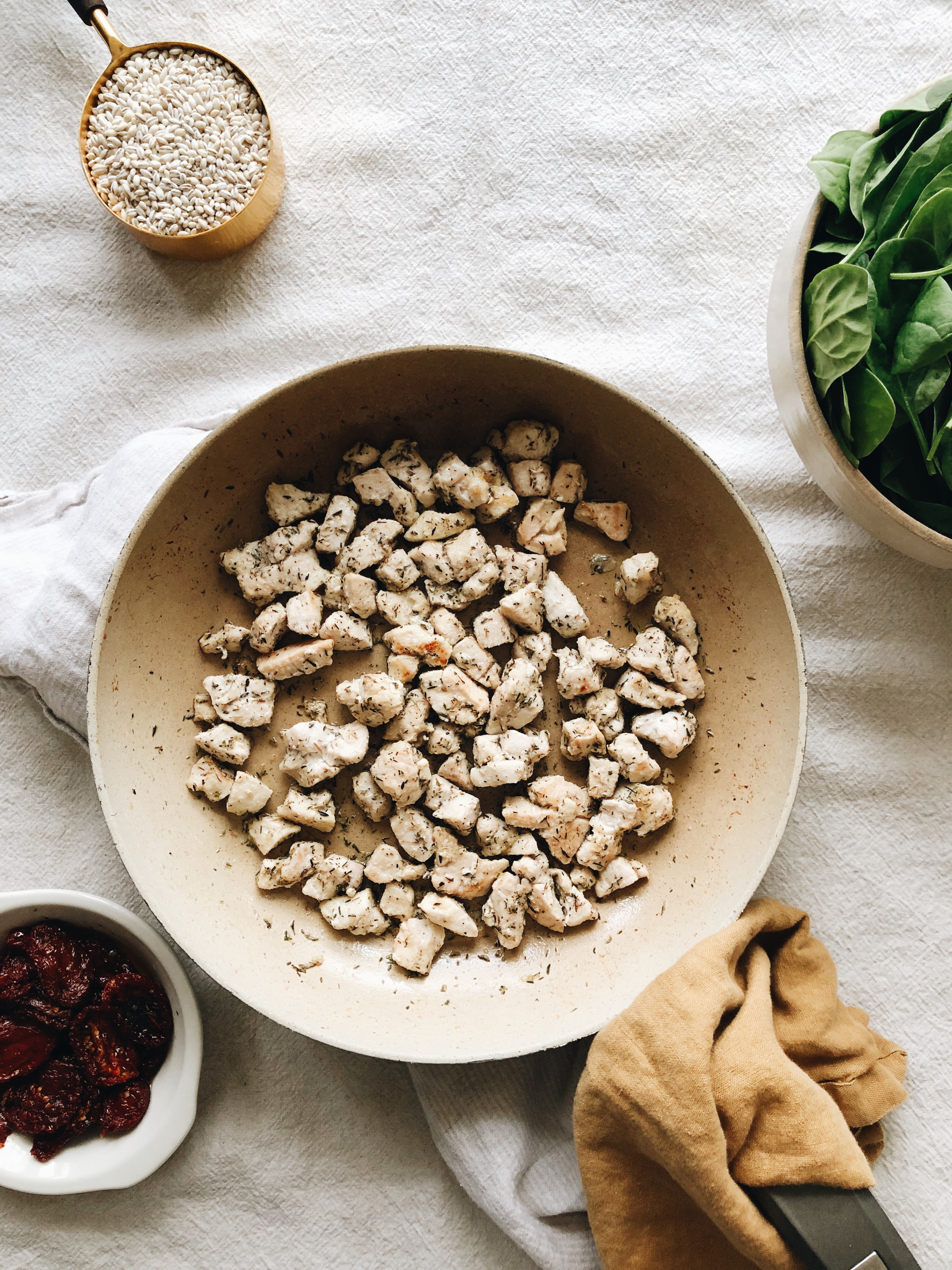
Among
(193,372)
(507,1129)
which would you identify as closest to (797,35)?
(193,372)

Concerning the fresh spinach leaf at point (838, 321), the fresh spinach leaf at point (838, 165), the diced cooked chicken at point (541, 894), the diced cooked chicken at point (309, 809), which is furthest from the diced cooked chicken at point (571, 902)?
the fresh spinach leaf at point (838, 165)

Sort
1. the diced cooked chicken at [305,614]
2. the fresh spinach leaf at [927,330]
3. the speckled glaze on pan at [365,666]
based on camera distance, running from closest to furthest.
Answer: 1. the fresh spinach leaf at [927,330]
2. the speckled glaze on pan at [365,666]
3. the diced cooked chicken at [305,614]

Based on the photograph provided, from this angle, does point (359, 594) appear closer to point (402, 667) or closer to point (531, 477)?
point (402, 667)

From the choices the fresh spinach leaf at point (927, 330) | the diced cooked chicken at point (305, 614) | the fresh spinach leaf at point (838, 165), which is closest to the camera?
the fresh spinach leaf at point (927, 330)

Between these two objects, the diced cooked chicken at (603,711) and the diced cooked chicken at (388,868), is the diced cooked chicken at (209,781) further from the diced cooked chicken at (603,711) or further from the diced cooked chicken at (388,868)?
the diced cooked chicken at (603,711)

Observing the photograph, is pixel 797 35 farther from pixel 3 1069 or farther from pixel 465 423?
pixel 3 1069

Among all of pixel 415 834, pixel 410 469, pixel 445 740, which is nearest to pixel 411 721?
pixel 445 740

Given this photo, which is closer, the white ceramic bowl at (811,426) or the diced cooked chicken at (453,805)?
the white ceramic bowl at (811,426)
